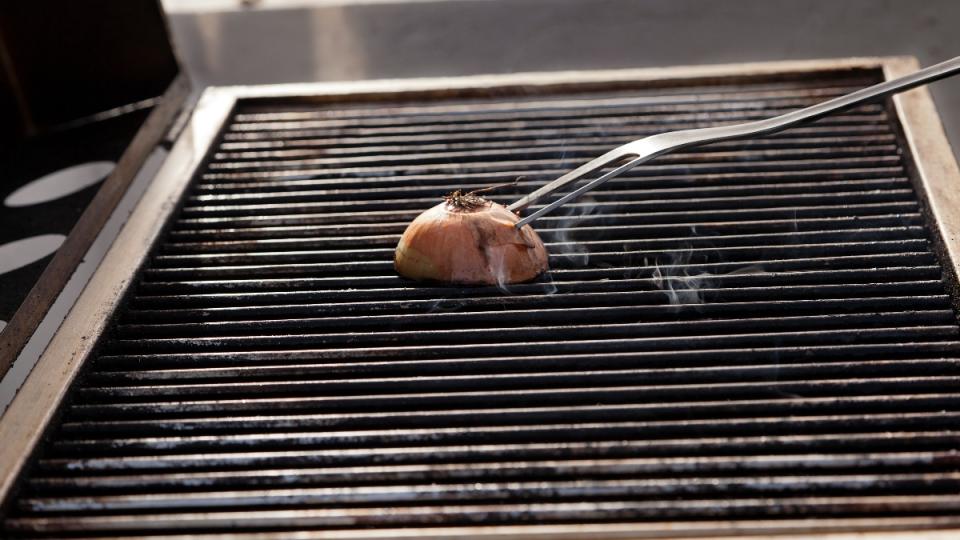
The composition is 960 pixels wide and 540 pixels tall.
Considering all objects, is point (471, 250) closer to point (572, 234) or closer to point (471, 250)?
point (471, 250)

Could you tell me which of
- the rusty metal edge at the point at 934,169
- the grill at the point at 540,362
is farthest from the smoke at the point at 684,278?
the rusty metal edge at the point at 934,169

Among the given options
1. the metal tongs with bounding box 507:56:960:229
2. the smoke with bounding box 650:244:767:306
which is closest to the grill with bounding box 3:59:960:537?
the smoke with bounding box 650:244:767:306

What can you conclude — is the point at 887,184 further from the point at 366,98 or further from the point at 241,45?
the point at 241,45

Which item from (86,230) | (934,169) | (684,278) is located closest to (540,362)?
(684,278)

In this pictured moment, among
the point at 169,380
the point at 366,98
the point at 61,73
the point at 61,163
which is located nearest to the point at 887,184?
the point at 366,98

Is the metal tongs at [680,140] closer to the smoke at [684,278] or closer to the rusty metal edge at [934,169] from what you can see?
the smoke at [684,278]

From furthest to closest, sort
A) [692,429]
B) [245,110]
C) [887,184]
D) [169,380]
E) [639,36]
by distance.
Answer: [639,36] < [245,110] < [887,184] < [169,380] < [692,429]

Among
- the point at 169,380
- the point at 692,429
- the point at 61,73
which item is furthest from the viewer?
the point at 61,73
